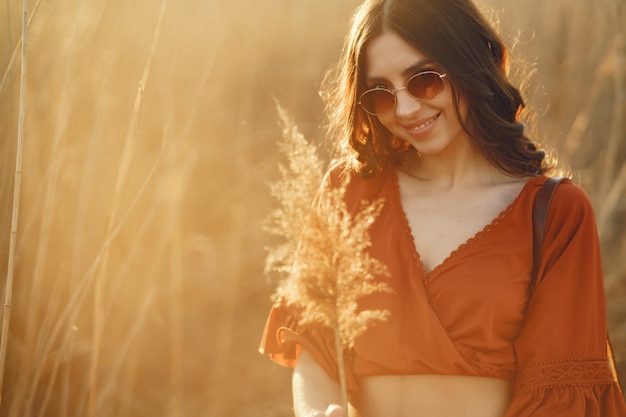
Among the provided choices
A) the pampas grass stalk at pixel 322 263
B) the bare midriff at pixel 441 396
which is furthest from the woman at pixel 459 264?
the pampas grass stalk at pixel 322 263

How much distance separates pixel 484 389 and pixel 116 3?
59.0 inches

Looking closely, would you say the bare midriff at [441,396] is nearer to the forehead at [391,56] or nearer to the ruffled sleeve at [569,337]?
the ruffled sleeve at [569,337]

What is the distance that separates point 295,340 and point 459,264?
40 centimetres

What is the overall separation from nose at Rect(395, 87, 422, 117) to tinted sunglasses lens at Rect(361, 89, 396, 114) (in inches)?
0.8

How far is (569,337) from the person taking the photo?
1.39 meters

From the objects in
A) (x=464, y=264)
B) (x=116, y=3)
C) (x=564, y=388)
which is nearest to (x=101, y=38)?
(x=116, y=3)

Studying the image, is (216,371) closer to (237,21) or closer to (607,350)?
(237,21)

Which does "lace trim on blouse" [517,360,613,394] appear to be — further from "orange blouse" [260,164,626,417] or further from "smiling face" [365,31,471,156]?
"smiling face" [365,31,471,156]

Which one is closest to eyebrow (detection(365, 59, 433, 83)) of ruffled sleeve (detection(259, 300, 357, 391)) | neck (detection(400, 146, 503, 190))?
neck (detection(400, 146, 503, 190))

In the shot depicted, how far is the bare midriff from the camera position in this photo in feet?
4.68

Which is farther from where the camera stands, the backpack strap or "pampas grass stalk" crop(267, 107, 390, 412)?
the backpack strap

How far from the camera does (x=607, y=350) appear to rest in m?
1.45

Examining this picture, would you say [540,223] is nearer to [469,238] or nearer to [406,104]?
[469,238]

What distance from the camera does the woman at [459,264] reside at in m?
1.40
